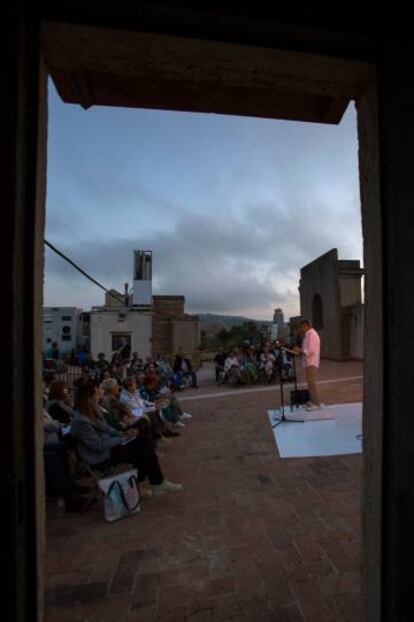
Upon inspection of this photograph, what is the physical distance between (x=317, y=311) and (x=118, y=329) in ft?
38.1

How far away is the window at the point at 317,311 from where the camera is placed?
54.2 ft

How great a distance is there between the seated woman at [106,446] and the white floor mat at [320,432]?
1.86 metres

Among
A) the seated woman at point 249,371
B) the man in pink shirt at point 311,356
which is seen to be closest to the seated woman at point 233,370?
the seated woman at point 249,371

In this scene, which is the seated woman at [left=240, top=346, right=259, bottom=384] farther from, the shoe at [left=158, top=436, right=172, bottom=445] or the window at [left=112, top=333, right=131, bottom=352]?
the window at [left=112, top=333, right=131, bottom=352]

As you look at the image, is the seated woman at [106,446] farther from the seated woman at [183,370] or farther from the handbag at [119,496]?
the seated woman at [183,370]

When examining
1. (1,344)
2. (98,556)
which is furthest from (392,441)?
(98,556)

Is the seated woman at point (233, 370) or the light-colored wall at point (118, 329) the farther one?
the light-colored wall at point (118, 329)

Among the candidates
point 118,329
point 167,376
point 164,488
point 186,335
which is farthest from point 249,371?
point 118,329

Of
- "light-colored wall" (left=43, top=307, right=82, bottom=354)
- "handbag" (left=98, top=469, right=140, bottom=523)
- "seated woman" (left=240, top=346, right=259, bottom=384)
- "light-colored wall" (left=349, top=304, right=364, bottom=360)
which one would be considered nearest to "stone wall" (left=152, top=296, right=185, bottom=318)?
"seated woman" (left=240, top=346, right=259, bottom=384)

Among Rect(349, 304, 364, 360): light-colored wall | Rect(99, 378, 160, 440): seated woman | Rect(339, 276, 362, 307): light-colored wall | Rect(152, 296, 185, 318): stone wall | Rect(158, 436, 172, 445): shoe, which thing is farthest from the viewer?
Rect(152, 296, 185, 318): stone wall

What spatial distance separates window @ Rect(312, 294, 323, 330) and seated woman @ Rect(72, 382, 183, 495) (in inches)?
573

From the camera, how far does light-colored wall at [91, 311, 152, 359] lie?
19.3 m

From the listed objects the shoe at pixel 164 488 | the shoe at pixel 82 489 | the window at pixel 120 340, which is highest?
the window at pixel 120 340

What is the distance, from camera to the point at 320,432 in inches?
199
